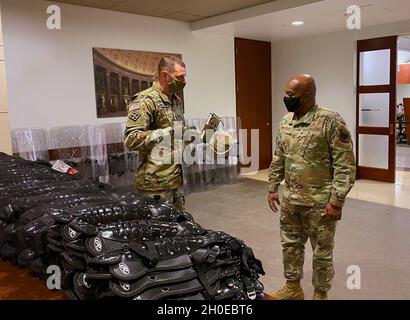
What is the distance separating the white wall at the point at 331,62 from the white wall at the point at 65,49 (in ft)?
7.27

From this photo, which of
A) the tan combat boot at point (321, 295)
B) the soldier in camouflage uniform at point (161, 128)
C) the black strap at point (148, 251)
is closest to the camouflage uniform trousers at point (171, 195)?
the soldier in camouflage uniform at point (161, 128)

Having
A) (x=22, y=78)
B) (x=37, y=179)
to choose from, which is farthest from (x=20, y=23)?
(x=37, y=179)

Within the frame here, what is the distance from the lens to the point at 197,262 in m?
1.13

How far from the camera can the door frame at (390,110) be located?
245 inches

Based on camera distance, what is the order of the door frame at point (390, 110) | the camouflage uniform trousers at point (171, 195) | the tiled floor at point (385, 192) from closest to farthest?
the camouflage uniform trousers at point (171, 195) < the tiled floor at point (385, 192) < the door frame at point (390, 110)

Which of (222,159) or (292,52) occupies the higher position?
(292,52)

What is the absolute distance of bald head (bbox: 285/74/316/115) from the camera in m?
2.40

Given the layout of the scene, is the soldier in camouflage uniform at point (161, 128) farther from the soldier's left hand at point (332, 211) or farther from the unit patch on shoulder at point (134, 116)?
the soldier's left hand at point (332, 211)

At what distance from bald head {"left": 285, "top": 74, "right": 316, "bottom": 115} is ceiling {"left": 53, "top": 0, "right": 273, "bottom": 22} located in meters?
2.92

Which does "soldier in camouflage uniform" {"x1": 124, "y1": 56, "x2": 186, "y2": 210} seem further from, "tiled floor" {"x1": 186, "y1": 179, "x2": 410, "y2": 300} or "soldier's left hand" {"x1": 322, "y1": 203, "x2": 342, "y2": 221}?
"tiled floor" {"x1": 186, "y1": 179, "x2": 410, "y2": 300}

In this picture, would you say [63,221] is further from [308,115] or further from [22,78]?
[22,78]

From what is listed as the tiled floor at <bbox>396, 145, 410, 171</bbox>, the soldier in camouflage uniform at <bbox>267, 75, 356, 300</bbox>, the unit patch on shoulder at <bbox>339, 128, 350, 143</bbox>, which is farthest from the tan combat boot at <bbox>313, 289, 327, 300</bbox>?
the tiled floor at <bbox>396, 145, 410, 171</bbox>
